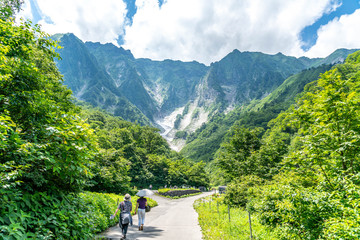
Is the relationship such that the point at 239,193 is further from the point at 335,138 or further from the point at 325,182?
the point at 335,138

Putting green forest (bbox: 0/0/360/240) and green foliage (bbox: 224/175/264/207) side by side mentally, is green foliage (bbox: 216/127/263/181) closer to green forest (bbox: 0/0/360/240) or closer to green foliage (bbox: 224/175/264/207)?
green foliage (bbox: 224/175/264/207)

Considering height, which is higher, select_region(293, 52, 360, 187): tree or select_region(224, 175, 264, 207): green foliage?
select_region(293, 52, 360, 187): tree

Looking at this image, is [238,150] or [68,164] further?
[238,150]

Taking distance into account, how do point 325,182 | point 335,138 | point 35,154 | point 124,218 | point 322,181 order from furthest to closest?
point 124,218, point 335,138, point 322,181, point 325,182, point 35,154

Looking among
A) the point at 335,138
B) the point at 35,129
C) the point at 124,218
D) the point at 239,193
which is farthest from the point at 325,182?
the point at 35,129

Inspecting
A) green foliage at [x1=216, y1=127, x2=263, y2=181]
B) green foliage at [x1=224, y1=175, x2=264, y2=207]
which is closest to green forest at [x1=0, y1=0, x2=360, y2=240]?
green foliage at [x1=224, y1=175, x2=264, y2=207]

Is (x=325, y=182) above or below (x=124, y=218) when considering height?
above

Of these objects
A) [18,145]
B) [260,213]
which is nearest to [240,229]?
[260,213]

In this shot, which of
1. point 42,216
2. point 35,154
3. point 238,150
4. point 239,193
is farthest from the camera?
point 238,150

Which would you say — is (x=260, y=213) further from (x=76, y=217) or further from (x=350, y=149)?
(x=76, y=217)

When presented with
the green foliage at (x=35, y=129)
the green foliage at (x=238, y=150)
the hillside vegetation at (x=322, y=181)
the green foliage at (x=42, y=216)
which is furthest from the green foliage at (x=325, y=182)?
the green foliage at (x=238, y=150)

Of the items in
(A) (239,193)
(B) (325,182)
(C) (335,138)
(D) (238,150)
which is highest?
(D) (238,150)

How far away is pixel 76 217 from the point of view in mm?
5734

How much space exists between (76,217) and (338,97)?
11681 mm
